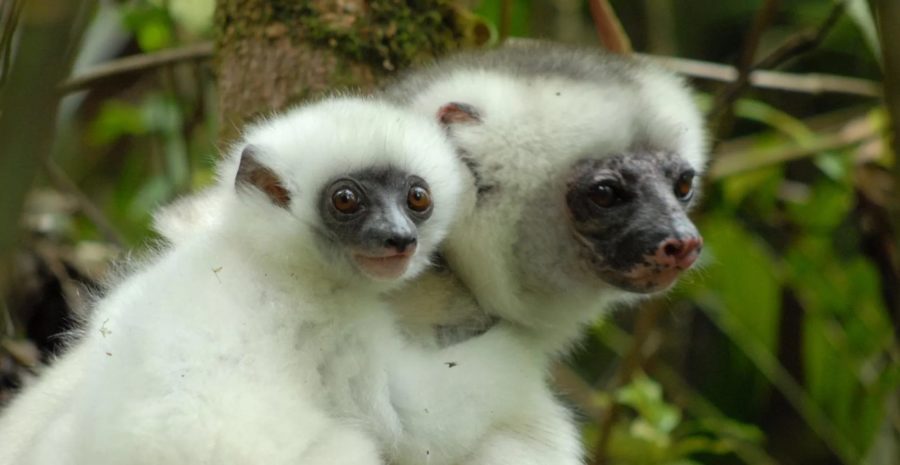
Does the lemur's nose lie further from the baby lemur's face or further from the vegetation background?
the vegetation background

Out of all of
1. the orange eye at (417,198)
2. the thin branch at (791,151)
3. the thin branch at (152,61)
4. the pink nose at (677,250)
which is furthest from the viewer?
the thin branch at (791,151)

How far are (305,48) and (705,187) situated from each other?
1746 millimetres

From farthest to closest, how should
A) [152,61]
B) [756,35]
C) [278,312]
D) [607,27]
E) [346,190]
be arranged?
1. [152,61]
2. [756,35]
3. [607,27]
4. [346,190]
5. [278,312]

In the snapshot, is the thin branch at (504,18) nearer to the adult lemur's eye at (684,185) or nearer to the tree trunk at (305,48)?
the tree trunk at (305,48)

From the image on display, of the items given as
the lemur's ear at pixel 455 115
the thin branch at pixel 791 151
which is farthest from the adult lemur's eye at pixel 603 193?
the thin branch at pixel 791 151

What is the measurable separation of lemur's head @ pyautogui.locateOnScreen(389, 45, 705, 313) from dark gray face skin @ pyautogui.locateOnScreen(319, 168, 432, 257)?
0.28 meters

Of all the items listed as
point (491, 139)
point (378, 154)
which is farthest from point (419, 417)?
point (491, 139)

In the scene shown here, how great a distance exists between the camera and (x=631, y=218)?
266 cm

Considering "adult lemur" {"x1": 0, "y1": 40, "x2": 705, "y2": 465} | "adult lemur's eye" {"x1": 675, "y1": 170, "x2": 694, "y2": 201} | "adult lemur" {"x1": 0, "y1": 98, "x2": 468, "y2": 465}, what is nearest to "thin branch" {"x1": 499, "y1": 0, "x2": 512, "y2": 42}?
"adult lemur" {"x1": 0, "y1": 40, "x2": 705, "y2": 465}

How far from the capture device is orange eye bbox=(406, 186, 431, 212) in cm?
237

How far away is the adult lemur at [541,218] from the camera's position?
258 cm

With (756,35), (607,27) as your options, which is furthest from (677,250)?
(756,35)

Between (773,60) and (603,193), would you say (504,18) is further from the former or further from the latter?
(603,193)

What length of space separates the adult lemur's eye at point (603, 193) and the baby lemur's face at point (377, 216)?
464 mm
